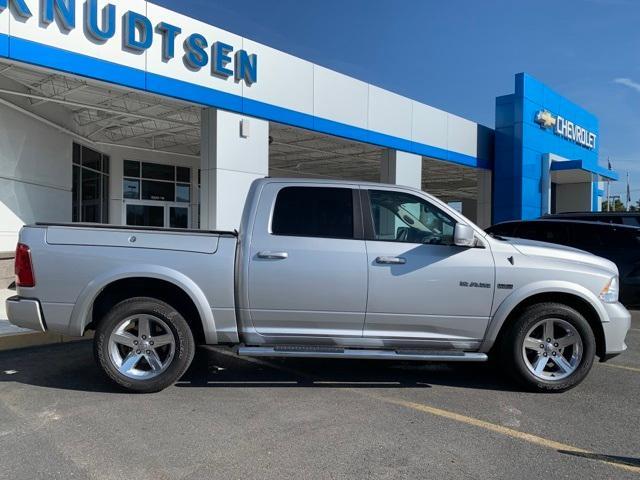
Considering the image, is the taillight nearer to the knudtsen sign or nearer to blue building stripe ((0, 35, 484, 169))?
blue building stripe ((0, 35, 484, 169))

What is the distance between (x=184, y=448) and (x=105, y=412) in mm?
1091

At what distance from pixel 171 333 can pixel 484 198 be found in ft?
69.1

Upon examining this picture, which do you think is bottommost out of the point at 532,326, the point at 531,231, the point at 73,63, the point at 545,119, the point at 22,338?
the point at 22,338

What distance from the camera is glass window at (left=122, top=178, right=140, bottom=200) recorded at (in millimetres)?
22156

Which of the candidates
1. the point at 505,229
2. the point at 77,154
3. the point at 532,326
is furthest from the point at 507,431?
the point at 77,154

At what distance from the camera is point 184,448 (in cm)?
376

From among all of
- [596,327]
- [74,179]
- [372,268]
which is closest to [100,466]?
[372,268]

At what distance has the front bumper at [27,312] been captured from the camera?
4836 millimetres

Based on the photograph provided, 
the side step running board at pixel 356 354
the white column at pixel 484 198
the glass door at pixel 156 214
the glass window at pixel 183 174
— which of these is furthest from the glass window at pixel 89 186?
the white column at pixel 484 198

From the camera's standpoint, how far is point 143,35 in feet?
36.9

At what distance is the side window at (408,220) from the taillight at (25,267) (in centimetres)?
323

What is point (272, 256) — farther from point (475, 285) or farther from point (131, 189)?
point (131, 189)

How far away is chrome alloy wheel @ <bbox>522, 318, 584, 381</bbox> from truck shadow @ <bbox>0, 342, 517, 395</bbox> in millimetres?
361

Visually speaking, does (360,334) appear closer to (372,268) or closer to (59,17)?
(372,268)
